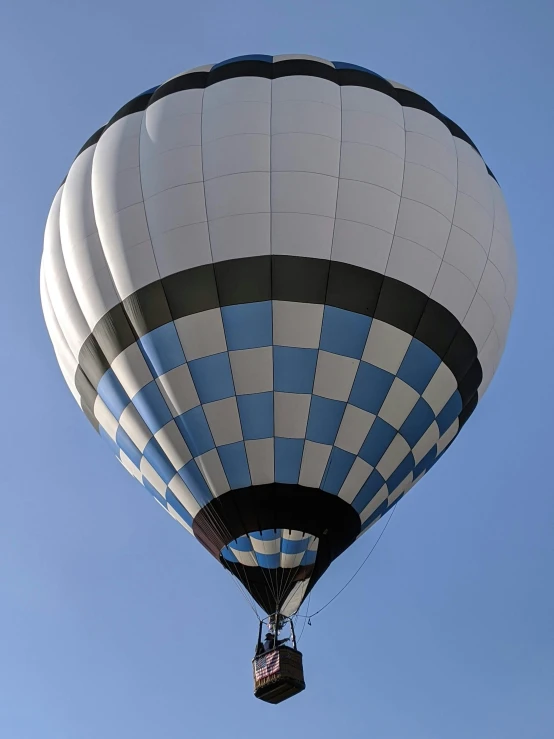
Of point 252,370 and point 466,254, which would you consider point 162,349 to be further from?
point 466,254

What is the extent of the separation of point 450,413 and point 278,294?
190 centimetres

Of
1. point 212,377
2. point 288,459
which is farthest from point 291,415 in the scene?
point 212,377

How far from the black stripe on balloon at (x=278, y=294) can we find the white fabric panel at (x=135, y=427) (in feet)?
1.68

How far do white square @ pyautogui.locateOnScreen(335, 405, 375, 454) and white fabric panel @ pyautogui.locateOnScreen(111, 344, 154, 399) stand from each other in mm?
1532

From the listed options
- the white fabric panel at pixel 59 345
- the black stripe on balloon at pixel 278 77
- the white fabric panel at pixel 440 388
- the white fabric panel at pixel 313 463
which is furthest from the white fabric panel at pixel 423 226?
the white fabric panel at pixel 59 345

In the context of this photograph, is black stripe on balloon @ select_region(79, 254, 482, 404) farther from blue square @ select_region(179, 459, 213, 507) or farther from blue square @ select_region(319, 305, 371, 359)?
blue square @ select_region(179, 459, 213, 507)

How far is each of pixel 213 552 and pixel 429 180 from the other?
3.43 m

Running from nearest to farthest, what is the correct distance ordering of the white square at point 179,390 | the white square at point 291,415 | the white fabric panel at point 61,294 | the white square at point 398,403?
the white square at point 291,415 → the white square at point 179,390 → the white square at point 398,403 → the white fabric panel at point 61,294

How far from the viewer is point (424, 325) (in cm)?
825

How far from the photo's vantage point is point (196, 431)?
26.4 ft

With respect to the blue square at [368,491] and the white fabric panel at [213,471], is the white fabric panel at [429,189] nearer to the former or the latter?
the blue square at [368,491]

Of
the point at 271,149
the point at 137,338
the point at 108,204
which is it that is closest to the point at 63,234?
the point at 108,204

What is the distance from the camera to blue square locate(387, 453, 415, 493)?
27.7 ft

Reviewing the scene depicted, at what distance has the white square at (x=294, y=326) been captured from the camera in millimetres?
7934
